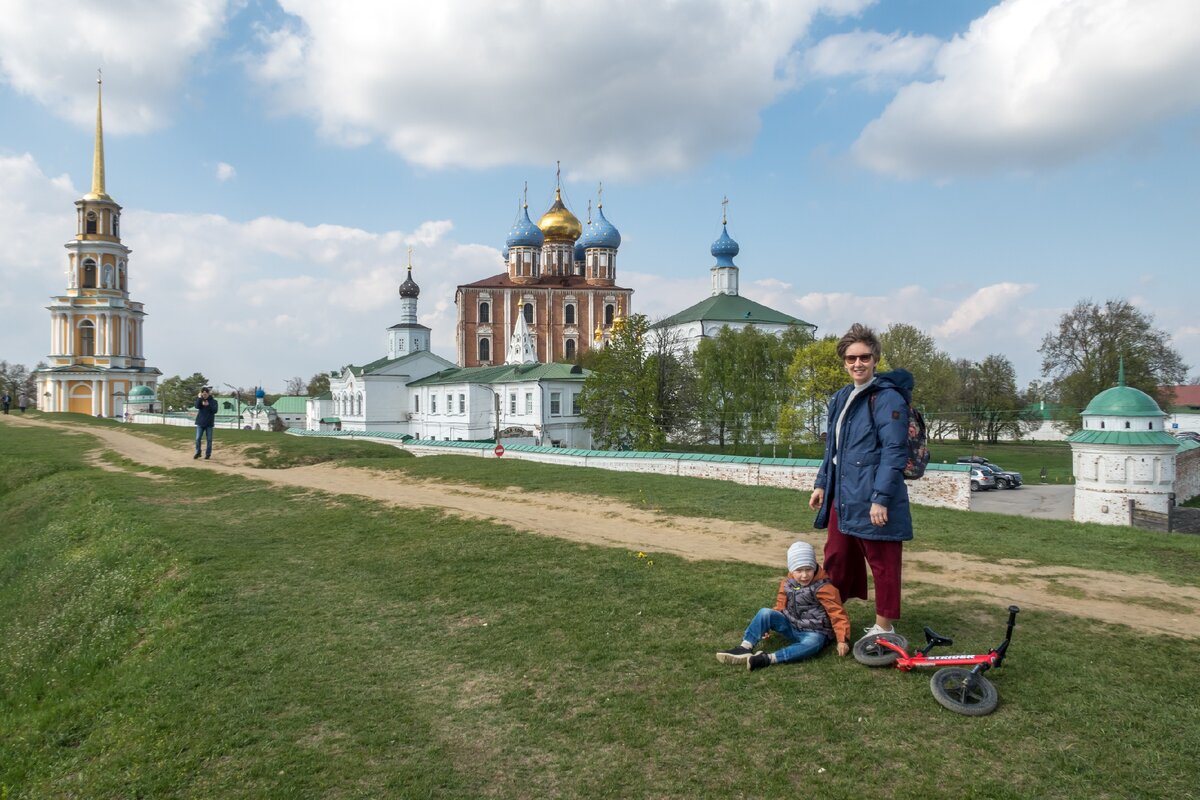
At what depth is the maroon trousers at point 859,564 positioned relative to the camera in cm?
522

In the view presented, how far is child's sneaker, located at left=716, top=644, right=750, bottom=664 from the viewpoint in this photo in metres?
5.32

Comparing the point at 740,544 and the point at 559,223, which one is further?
the point at 559,223

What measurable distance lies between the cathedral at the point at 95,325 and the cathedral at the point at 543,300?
995 inches

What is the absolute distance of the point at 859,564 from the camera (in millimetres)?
5602

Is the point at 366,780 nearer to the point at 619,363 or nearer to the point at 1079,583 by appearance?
the point at 1079,583

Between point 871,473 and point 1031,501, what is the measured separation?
28.1 m

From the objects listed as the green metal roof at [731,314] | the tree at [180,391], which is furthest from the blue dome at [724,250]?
the tree at [180,391]

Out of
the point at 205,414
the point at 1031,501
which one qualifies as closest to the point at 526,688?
the point at 205,414

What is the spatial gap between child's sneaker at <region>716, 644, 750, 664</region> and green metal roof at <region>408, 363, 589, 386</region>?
34389mm

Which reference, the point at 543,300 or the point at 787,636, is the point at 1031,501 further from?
the point at 543,300

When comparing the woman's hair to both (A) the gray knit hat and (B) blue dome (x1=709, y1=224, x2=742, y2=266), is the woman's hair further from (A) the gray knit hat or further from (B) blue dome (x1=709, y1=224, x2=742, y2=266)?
(B) blue dome (x1=709, y1=224, x2=742, y2=266)

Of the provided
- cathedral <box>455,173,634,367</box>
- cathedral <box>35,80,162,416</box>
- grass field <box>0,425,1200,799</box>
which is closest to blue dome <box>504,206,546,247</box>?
cathedral <box>455,173,634,367</box>

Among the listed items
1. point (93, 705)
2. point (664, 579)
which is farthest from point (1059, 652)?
point (93, 705)

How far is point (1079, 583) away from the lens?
23.6 feet
